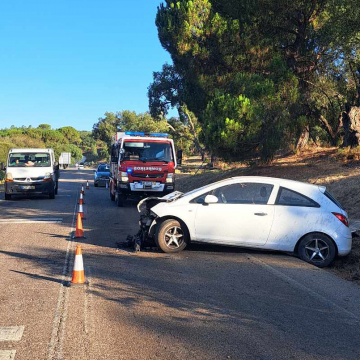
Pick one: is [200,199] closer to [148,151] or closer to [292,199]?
[292,199]

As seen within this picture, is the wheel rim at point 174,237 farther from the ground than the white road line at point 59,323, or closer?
farther from the ground

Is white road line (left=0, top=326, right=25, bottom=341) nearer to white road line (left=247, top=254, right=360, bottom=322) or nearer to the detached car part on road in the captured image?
white road line (left=247, top=254, right=360, bottom=322)

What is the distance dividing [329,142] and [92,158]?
4861 inches

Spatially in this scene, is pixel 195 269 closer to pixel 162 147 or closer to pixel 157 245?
pixel 157 245

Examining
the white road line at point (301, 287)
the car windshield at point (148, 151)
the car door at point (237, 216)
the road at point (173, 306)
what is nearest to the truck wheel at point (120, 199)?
the car windshield at point (148, 151)

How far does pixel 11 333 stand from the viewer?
194 inches

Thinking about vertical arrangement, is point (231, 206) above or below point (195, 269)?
above

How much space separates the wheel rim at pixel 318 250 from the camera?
28.4 feet

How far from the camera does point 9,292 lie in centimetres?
643

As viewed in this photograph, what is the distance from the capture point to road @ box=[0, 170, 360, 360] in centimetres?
463

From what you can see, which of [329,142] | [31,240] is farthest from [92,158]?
[31,240]

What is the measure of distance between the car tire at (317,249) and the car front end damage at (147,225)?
2.59 m

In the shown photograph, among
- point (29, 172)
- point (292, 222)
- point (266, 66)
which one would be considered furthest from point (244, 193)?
point (29, 172)

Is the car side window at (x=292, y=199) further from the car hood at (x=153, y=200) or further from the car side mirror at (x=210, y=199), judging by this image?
the car hood at (x=153, y=200)
